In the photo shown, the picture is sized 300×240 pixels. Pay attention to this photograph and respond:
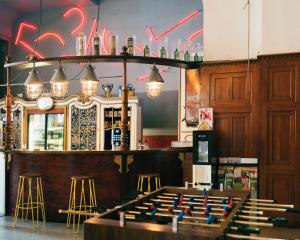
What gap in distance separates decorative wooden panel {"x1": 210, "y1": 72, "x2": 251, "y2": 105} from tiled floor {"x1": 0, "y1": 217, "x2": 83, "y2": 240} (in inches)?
123

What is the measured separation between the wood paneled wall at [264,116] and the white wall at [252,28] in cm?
21

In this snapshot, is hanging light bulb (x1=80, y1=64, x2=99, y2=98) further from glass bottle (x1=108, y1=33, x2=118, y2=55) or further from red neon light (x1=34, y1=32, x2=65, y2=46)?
red neon light (x1=34, y1=32, x2=65, y2=46)

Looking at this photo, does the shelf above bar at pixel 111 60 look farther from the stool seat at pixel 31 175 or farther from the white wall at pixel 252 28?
the stool seat at pixel 31 175

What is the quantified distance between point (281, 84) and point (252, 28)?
1145 millimetres

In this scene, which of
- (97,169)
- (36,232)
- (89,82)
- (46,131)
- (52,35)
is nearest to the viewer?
(36,232)

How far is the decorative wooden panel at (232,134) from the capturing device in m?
6.41

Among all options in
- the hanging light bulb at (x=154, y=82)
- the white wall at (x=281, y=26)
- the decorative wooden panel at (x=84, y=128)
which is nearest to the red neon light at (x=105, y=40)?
the decorative wooden panel at (x=84, y=128)

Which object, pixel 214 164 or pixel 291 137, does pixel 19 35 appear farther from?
pixel 291 137

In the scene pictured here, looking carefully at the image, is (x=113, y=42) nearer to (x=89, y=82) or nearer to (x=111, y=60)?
(x=111, y=60)

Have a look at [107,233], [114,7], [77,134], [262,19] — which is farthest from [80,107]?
[107,233]

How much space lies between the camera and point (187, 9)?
9.52m

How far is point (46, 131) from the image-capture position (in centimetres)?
1002

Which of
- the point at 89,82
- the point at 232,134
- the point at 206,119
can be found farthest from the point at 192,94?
the point at 89,82

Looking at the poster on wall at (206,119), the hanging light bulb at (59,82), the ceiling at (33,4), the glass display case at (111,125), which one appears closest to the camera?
the hanging light bulb at (59,82)
